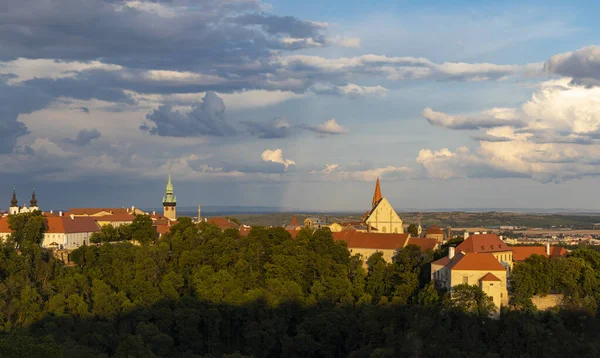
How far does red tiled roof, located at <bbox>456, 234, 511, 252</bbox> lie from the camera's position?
7581 centimetres

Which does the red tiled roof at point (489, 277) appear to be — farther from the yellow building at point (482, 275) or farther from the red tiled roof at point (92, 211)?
the red tiled roof at point (92, 211)

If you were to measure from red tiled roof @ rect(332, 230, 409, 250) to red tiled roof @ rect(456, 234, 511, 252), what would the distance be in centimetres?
917

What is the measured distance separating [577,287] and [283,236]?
31.8 meters

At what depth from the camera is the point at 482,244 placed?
7675 centimetres

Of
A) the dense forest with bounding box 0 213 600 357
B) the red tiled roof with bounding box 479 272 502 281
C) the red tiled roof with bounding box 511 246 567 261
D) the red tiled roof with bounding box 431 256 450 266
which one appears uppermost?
the red tiled roof with bounding box 511 246 567 261

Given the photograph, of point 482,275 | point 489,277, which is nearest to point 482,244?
point 482,275

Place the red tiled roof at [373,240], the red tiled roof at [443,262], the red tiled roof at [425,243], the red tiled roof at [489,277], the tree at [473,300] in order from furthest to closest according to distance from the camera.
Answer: the red tiled roof at [373,240]
the red tiled roof at [425,243]
the red tiled roof at [443,262]
the red tiled roof at [489,277]
the tree at [473,300]

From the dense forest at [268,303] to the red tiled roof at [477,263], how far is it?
7.41 feet

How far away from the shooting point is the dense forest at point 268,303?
197 ft

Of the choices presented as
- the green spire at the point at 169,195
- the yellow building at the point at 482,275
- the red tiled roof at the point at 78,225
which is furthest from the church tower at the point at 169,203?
the yellow building at the point at 482,275

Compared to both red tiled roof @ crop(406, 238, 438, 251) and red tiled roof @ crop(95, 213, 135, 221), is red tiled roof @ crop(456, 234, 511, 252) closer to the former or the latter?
red tiled roof @ crop(406, 238, 438, 251)

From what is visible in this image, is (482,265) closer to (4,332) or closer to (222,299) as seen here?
(222,299)

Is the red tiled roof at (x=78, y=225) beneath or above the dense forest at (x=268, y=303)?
above

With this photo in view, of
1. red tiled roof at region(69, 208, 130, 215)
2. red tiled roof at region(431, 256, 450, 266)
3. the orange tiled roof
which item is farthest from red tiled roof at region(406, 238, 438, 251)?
red tiled roof at region(69, 208, 130, 215)
